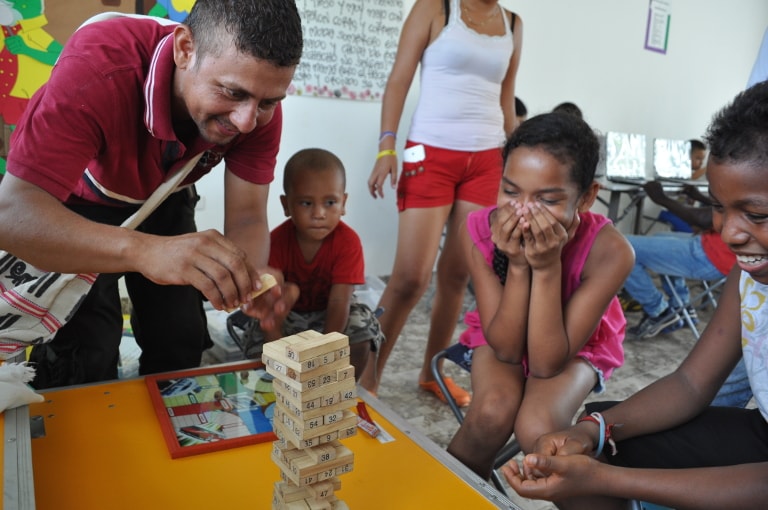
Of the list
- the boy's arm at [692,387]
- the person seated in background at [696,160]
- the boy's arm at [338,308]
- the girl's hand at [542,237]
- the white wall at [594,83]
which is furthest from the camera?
the person seated in background at [696,160]

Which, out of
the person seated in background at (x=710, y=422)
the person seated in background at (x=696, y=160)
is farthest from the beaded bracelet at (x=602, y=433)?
the person seated in background at (x=696, y=160)

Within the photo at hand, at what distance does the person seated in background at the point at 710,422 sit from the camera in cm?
101

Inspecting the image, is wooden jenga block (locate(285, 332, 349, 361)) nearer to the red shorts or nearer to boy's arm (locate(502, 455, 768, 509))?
boy's arm (locate(502, 455, 768, 509))

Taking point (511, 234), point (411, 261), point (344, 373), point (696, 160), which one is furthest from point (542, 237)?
point (696, 160)

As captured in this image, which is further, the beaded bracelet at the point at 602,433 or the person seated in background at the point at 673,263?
the person seated in background at the point at 673,263

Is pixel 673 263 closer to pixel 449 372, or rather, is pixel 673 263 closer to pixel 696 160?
pixel 449 372

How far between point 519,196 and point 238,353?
1.59 meters

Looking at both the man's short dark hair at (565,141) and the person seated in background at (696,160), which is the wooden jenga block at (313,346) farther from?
the person seated in background at (696,160)

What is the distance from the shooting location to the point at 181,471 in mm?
1062

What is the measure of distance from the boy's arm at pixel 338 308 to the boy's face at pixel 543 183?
2.41ft

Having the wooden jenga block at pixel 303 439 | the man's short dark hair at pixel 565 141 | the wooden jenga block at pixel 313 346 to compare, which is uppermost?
the man's short dark hair at pixel 565 141

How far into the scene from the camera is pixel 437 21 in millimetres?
2221

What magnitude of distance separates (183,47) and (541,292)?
945mm

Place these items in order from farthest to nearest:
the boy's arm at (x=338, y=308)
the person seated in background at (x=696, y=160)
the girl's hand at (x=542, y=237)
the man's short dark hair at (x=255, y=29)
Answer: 1. the person seated in background at (x=696, y=160)
2. the boy's arm at (x=338, y=308)
3. the girl's hand at (x=542, y=237)
4. the man's short dark hair at (x=255, y=29)
